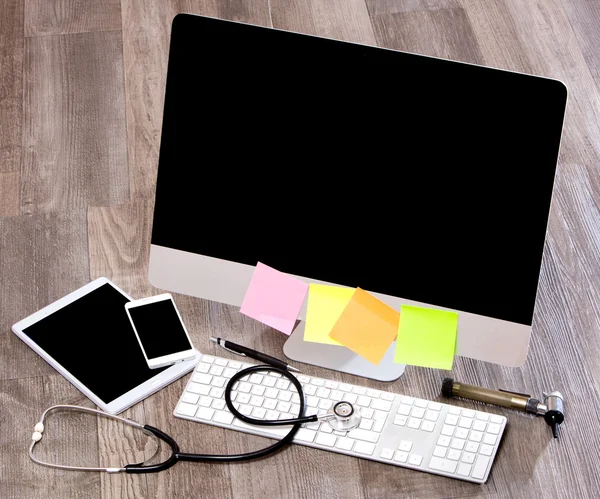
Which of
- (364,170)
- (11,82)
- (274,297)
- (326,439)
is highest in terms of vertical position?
(364,170)

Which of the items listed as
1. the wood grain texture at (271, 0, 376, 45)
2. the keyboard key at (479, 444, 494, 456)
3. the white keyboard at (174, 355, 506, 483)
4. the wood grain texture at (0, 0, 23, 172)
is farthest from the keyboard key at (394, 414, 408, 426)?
the wood grain texture at (271, 0, 376, 45)

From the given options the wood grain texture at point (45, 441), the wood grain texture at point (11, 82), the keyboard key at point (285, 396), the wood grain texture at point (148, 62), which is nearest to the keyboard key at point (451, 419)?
the keyboard key at point (285, 396)

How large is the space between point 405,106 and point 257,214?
0.23 meters

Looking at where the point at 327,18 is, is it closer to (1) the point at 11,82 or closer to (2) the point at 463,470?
(1) the point at 11,82

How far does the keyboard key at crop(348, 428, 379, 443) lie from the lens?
1.08 m

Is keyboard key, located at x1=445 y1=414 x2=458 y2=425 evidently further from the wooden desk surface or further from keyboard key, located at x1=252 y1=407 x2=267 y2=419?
keyboard key, located at x1=252 y1=407 x2=267 y2=419

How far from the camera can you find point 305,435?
42.7 inches

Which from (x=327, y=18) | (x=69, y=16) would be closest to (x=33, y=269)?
(x=69, y=16)

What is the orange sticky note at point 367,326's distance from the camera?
3.51ft

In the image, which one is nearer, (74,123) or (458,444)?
(458,444)

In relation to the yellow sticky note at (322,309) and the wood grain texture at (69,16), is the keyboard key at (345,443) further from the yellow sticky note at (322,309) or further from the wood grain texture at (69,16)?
the wood grain texture at (69,16)

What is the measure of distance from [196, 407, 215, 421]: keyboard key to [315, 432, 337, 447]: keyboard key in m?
0.14

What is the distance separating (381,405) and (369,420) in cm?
3

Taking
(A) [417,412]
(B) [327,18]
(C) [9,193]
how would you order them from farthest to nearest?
1. (B) [327,18]
2. (C) [9,193]
3. (A) [417,412]
